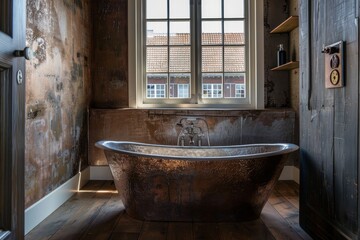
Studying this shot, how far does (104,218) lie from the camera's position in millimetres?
2359

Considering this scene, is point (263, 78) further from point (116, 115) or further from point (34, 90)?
point (34, 90)

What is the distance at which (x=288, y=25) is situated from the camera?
3.20 meters

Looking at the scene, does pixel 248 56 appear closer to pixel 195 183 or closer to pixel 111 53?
pixel 111 53

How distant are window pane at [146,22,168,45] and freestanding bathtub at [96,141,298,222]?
1725 mm

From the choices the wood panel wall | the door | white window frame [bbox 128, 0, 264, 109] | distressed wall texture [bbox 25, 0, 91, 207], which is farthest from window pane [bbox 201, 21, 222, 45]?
the door

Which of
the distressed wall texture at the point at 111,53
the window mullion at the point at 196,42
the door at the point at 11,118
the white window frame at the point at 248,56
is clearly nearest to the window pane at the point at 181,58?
the window mullion at the point at 196,42

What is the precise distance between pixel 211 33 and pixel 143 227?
2.29m

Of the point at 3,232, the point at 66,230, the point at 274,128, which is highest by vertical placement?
the point at 274,128

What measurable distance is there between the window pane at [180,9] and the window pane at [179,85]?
663 millimetres

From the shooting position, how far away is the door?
1.17m

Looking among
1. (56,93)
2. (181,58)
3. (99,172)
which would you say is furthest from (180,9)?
(99,172)

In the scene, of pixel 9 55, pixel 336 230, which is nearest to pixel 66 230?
pixel 9 55

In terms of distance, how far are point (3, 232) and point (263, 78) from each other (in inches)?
115

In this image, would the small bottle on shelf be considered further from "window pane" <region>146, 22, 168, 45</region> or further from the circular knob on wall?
the circular knob on wall
